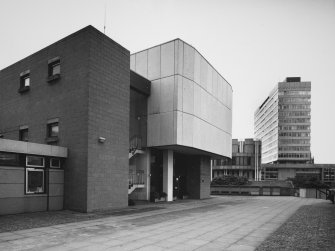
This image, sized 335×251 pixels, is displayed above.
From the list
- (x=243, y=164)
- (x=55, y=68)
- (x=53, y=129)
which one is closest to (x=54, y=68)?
(x=55, y=68)

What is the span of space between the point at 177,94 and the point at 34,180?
1186cm

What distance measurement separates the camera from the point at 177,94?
2233cm

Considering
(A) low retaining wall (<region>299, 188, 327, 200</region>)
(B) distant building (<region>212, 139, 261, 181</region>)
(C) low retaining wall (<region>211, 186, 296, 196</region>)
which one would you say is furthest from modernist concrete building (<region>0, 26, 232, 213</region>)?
(B) distant building (<region>212, 139, 261, 181</region>)

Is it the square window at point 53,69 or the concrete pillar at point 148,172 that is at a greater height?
the square window at point 53,69

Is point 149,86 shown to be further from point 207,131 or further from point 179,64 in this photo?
point 207,131

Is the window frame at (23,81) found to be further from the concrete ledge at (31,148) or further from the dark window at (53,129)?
the concrete ledge at (31,148)

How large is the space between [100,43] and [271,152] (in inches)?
4864

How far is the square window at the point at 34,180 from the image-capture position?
48.0 ft

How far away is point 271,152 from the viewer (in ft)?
422

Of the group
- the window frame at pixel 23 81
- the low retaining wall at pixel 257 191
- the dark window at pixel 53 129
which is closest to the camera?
the dark window at pixel 53 129

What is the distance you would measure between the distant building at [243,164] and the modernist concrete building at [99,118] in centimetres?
7793

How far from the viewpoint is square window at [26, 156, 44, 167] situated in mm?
14767

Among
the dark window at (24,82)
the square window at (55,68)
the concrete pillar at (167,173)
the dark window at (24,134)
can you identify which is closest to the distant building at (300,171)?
the concrete pillar at (167,173)

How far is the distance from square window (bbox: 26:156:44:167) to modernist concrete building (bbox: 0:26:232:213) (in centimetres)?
5
